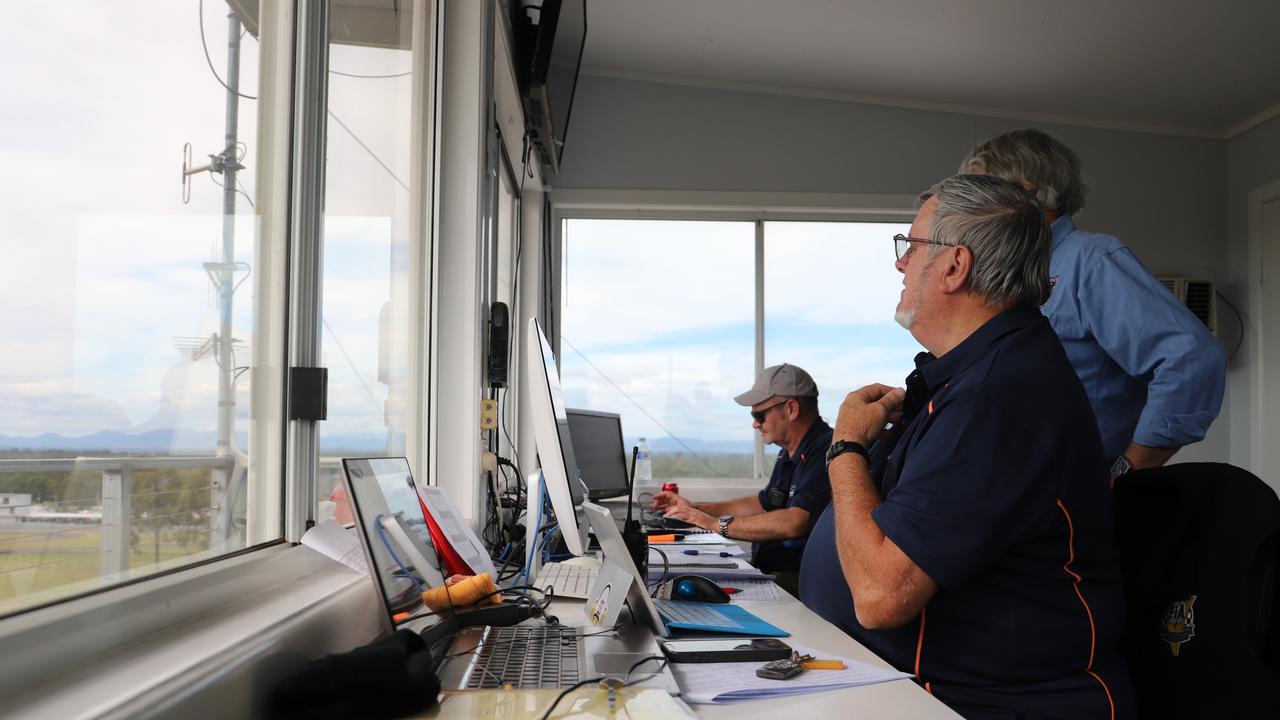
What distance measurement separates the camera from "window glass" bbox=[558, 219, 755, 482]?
4984 mm

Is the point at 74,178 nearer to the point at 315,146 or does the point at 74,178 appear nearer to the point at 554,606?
the point at 315,146

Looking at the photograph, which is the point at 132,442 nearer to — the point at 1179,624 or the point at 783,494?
the point at 1179,624

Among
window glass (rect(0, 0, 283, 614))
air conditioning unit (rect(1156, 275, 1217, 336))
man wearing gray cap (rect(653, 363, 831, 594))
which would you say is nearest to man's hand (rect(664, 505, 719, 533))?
man wearing gray cap (rect(653, 363, 831, 594))

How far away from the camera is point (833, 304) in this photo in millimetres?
5105

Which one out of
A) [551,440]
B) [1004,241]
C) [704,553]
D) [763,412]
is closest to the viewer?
[1004,241]

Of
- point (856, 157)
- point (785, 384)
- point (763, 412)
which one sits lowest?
point (763, 412)

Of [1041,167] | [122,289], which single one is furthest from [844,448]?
[122,289]

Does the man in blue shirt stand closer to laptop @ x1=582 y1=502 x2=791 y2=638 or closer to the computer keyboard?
laptop @ x1=582 y1=502 x2=791 y2=638

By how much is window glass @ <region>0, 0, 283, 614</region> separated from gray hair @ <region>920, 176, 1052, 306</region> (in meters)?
1.12

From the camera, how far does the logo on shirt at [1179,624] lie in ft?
4.36

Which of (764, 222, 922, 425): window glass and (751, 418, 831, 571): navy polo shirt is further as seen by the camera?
(764, 222, 922, 425): window glass

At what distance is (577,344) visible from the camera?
498cm

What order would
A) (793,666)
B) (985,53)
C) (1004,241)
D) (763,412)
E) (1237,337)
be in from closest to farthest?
(793,666) → (1004,241) → (763,412) → (985,53) → (1237,337)

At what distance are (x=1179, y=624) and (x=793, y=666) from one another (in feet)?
2.07
